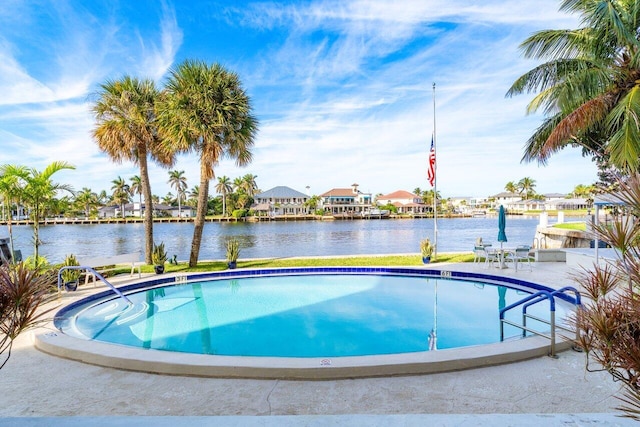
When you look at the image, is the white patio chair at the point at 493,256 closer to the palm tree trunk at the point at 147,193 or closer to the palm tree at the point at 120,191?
the palm tree trunk at the point at 147,193

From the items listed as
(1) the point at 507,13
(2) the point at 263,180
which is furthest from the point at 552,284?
(2) the point at 263,180

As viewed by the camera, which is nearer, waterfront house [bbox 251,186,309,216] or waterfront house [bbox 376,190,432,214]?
waterfront house [bbox 251,186,309,216]

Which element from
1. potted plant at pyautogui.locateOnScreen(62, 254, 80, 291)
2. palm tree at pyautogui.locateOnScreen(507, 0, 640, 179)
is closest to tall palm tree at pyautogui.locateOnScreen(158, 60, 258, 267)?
potted plant at pyautogui.locateOnScreen(62, 254, 80, 291)

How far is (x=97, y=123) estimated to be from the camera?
1384 centimetres

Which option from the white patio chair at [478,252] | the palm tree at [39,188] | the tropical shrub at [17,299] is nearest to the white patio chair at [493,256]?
the white patio chair at [478,252]

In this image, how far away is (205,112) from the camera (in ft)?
41.7

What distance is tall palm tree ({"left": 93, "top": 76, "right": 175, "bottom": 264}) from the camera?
13.5m

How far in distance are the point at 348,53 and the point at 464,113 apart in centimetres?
783

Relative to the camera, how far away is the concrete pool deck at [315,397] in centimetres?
302

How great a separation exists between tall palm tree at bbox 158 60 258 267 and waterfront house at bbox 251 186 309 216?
7457cm

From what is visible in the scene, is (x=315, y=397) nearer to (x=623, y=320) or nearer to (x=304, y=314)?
(x=623, y=320)

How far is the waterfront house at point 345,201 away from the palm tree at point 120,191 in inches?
1911

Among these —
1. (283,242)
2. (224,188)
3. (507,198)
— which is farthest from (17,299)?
(507,198)

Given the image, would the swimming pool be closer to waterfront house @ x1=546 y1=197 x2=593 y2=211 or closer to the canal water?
the canal water
